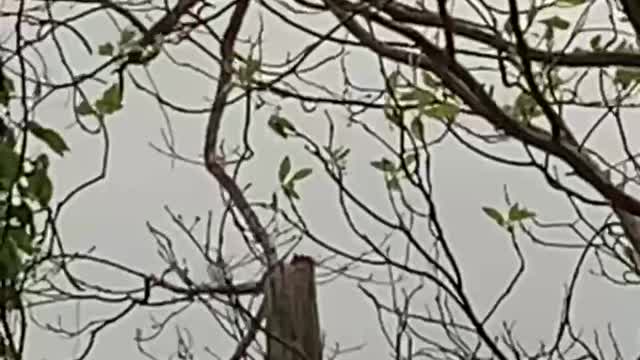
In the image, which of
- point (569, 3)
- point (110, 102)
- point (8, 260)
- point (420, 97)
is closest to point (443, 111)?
point (420, 97)

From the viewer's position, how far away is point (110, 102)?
4.64ft

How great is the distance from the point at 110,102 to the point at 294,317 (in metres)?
0.36

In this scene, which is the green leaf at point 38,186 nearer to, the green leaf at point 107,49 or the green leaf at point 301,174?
the green leaf at point 107,49

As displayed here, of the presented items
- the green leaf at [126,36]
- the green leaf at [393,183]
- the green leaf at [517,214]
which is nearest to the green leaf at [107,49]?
the green leaf at [126,36]

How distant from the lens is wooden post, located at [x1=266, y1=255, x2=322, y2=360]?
1.20 metres

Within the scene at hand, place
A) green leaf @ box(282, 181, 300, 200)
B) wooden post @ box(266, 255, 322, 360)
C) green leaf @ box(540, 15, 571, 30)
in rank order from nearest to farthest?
wooden post @ box(266, 255, 322, 360), green leaf @ box(540, 15, 571, 30), green leaf @ box(282, 181, 300, 200)

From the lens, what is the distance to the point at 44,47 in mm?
1743

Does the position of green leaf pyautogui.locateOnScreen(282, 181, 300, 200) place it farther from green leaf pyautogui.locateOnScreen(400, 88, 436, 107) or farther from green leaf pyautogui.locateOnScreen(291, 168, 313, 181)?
green leaf pyautogui.locateOnScreen(400, 88, 436, 107)

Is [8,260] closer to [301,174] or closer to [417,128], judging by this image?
[301,174]

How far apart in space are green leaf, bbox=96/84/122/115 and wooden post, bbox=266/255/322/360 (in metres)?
0.31

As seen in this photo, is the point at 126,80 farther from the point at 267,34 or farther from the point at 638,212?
the point at 638,212

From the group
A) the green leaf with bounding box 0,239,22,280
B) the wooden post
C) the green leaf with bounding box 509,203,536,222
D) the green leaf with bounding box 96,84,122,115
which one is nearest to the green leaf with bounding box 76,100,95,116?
the green leaf with bounding box 96,84,122,115

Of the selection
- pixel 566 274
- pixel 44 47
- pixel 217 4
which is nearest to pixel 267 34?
pixel 217 4

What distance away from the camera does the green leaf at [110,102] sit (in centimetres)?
141
